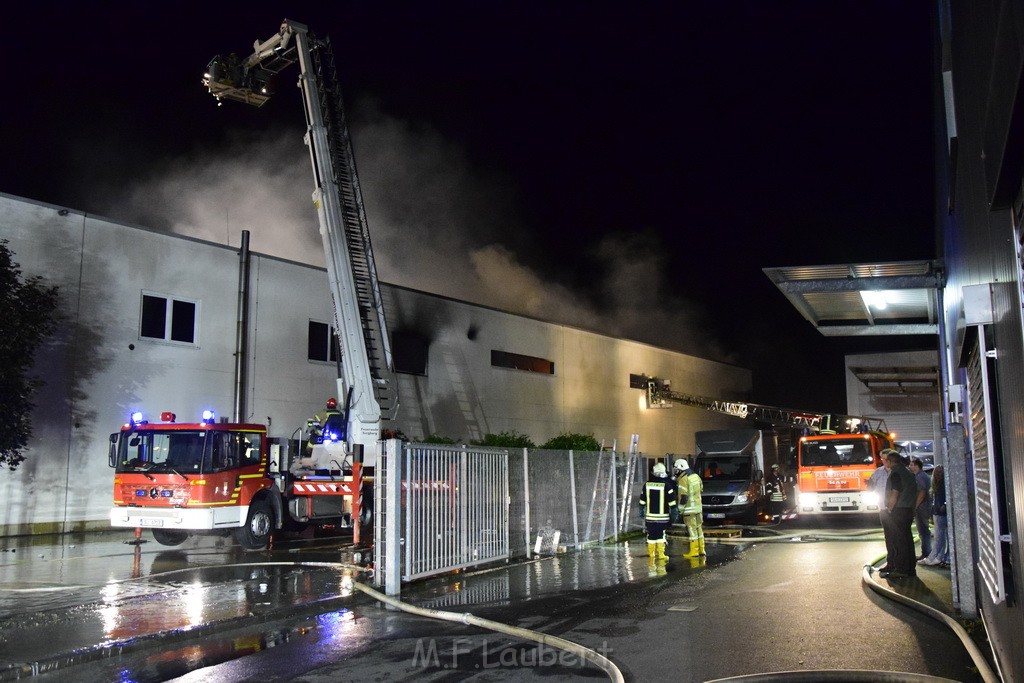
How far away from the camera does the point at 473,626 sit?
7.66 metres

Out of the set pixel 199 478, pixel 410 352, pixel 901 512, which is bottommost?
pixel 901 512

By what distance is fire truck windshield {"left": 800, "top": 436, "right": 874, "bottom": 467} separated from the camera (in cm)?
1903

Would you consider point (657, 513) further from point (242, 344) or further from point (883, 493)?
point (242, 344)

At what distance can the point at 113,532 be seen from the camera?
57.4 feet

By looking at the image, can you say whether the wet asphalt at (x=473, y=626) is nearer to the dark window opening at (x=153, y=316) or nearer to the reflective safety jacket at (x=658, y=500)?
the reflective safety jacket at (x=658, y=500)

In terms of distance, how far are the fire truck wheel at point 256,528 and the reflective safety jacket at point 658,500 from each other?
6.48 meters

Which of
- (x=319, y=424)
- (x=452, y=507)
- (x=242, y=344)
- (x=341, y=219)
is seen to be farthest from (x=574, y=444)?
(x=242, y=344)

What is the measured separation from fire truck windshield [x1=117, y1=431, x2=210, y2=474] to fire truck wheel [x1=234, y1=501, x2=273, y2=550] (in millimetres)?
1346

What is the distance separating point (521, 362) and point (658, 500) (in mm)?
17149

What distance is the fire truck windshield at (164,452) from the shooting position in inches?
516

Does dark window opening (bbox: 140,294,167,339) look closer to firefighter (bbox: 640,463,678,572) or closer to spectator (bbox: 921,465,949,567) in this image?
firefighter (bbox: 640,463,678,572)

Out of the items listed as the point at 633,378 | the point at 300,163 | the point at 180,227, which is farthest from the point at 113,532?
the point at 633,378

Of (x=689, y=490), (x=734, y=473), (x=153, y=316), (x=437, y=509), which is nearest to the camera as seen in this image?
(x=437, y=509)

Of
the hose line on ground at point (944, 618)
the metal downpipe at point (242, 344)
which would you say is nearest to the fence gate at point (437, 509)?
the hose line on ground at point (944, 618)
